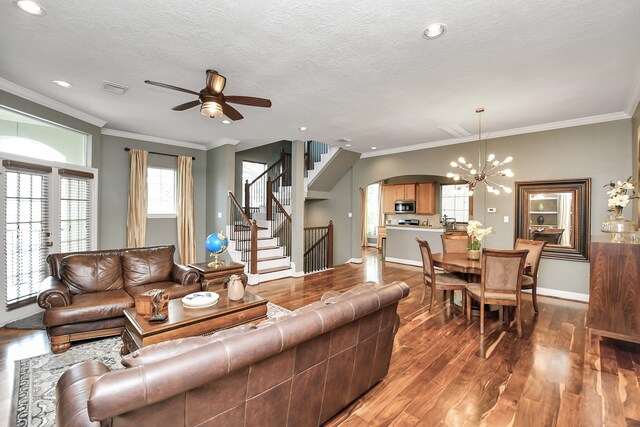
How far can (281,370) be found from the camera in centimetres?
146

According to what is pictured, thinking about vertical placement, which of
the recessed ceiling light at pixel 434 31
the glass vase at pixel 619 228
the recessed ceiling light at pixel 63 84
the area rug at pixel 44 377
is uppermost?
the recessed ceiling light at pixel 63 84

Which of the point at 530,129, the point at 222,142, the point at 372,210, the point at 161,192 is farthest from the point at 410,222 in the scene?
the point at 161,192

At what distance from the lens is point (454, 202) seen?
8.95 meters

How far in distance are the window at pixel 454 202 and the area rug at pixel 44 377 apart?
8.25 meters

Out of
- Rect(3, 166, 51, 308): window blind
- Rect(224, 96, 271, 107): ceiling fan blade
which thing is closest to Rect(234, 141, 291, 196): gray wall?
Rect(3, 166, 51, 308): window blind

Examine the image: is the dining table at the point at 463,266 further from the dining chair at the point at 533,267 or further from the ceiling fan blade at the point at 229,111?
the ceiling fan blade at the point at 229,111

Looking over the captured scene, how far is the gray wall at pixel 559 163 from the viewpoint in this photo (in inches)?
170

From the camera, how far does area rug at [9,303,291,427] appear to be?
1956 mm

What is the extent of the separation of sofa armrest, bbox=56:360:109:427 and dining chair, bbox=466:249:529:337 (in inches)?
136

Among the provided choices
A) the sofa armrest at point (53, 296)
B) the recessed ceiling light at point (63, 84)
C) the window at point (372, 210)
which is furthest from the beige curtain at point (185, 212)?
the window at point (372, 210)

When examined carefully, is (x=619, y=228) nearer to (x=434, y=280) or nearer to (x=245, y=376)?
(x=434, y=280)

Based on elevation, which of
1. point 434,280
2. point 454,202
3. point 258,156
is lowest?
point 434,280

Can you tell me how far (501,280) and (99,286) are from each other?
4.73m

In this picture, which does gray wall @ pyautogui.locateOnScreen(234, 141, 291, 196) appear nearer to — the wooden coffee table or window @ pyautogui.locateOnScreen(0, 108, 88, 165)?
window @ pyautogui.locateOnScreen(0, 108, 88, 165)
